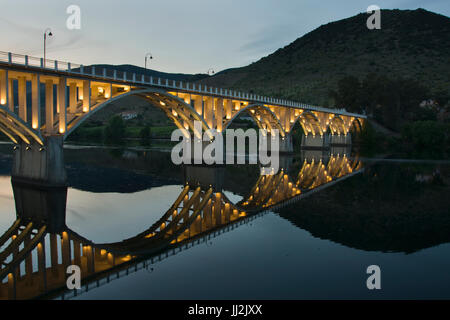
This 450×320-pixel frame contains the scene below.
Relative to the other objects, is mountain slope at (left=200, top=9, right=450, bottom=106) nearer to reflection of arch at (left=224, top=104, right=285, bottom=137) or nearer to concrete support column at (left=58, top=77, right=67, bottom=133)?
reflection of arch at (left=224, top=104, right=285, bottom=137)

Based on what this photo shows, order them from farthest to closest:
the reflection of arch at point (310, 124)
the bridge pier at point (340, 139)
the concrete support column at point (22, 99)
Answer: the bridge pier at point (340, 139) < the reflection of arch at point (310, 124) < the concrete support column at point (22, 99)

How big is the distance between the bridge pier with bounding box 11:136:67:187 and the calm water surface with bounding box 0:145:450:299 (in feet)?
4.34

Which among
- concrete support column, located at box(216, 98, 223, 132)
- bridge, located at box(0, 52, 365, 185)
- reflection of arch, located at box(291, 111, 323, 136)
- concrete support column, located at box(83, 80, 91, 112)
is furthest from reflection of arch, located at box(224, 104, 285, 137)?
concrete support column, located at box(83, 80, 91, 112)

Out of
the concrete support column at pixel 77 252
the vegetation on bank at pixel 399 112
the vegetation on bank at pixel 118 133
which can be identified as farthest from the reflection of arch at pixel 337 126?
the concrete support column at pixel 77 252

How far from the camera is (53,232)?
14.4 m

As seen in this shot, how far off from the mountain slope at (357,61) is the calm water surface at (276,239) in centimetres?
8127

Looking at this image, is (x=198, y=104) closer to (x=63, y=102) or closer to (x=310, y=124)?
(x=63, y=102)

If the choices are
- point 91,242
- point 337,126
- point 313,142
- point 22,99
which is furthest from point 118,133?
point 91,242

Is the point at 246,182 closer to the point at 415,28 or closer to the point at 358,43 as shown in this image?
the point at 358,43

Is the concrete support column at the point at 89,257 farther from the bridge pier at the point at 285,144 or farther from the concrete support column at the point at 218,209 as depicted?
the bridge pier at the point at 285,144

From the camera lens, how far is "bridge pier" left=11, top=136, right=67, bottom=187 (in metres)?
22.3

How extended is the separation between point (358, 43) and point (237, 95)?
159 m

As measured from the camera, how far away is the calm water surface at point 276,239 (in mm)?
9680
